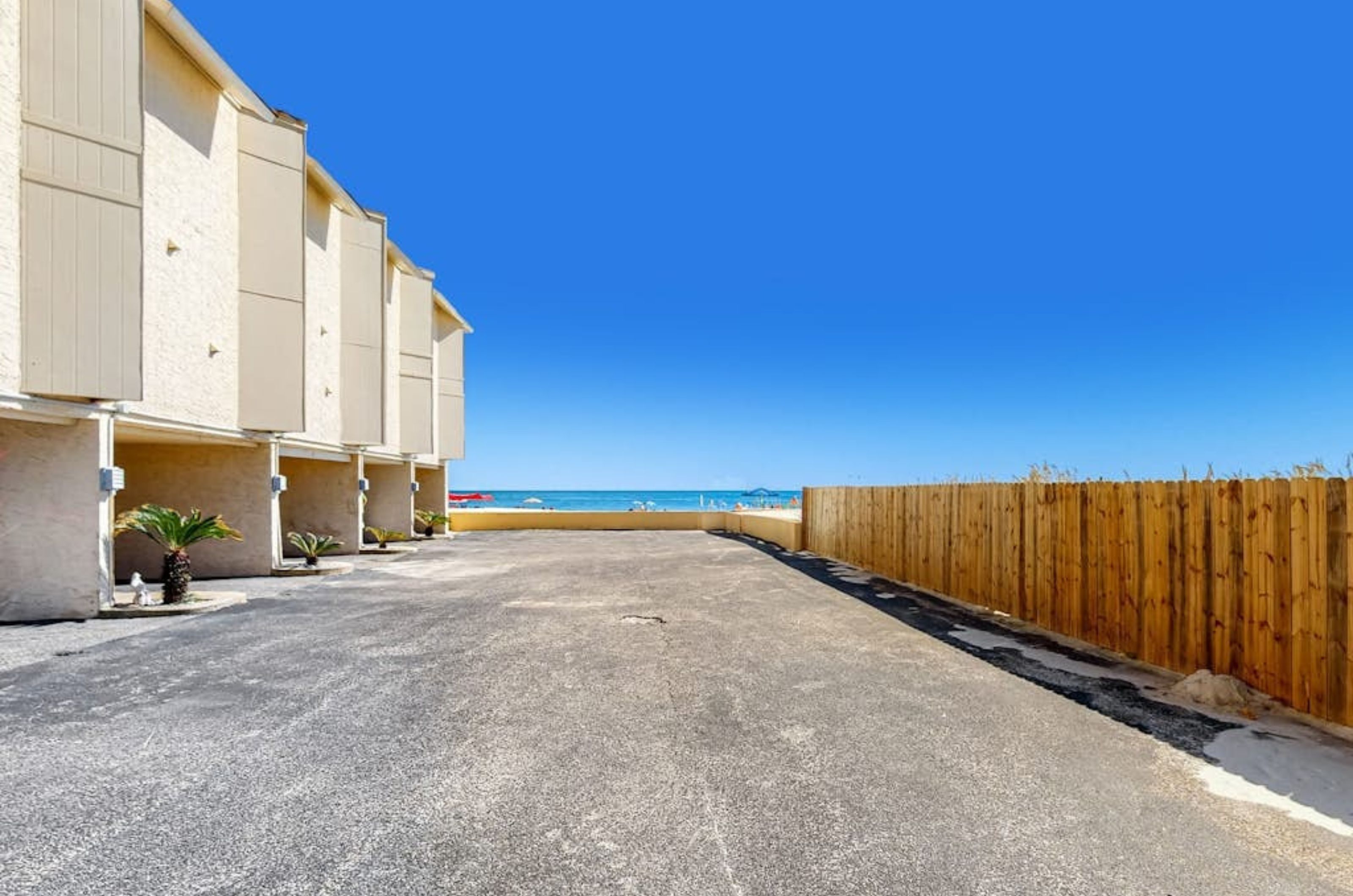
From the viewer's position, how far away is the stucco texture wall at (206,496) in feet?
42.5

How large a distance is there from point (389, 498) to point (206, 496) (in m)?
8.30

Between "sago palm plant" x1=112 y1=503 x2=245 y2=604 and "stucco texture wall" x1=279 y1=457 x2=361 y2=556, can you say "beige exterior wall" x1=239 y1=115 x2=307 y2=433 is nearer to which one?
"sago palm plant" x1=112 y1=503 x2=245 y2=604

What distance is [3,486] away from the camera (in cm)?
866

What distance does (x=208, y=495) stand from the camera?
13.0m

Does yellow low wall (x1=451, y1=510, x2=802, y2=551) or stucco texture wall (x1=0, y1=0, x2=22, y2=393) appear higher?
stucco texture wall (x1=0, y1=0, x2=22, y2=393)

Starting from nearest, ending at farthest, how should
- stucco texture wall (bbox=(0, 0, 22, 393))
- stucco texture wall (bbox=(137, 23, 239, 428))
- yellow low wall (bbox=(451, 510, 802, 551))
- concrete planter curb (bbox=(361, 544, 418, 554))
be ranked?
stucco texture wall (bbox=(0, 0, 22, 393)) < stucco texture wall (bbox=(137, 23, 239, 428)) < concrete planter curb (bbox=(361, 544, 418, 554)) < yellow low wall (bbox=(451, 510, 802, 551))

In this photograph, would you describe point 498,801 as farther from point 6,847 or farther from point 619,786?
point 6,847

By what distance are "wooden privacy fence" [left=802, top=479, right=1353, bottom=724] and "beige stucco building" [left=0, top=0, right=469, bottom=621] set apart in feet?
40.2

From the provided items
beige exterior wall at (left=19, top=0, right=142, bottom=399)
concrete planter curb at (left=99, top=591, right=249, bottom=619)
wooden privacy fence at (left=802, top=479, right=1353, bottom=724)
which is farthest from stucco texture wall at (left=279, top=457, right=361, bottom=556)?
wooden privacy fence at (left=802, top=479, right=1353, bottom=724)

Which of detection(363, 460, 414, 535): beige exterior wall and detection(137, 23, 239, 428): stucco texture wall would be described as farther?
detection(363, 460, 414, 535): beige exterior wall

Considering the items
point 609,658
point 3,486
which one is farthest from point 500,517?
point 609,658

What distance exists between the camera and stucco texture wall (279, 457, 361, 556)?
54.9ft

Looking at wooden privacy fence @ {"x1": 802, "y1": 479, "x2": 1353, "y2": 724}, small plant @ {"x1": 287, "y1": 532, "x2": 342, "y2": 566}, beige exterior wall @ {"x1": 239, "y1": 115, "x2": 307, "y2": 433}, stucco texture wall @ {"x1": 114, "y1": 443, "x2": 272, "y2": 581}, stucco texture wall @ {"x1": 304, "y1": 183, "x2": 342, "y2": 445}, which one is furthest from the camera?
stucco texture wall @ {"x1": 304, "y1": 183, "x2": 342, "y2": 445}

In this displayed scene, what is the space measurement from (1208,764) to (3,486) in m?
13.3
